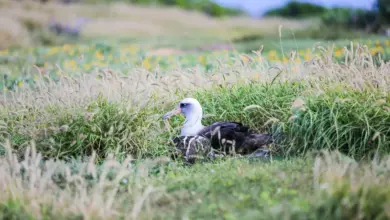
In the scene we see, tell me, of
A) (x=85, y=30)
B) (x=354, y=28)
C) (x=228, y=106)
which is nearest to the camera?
(x=228, y=106)

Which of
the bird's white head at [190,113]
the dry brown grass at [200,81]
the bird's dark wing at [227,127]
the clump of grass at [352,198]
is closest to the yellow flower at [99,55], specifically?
the dry brown grass at [200,81]

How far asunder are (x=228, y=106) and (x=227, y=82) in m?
0.35

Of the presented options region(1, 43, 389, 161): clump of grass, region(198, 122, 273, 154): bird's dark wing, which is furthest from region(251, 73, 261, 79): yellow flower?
region(198, 122, 273, 154): bird's dark wing

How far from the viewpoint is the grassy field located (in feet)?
15.8

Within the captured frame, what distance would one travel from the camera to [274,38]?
1977 centimetres

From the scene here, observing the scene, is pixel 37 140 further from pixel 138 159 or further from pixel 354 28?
pixel 354 28

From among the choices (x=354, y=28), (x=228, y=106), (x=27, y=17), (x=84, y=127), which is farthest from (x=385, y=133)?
(x=27, y=17)

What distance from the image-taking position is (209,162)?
695cm

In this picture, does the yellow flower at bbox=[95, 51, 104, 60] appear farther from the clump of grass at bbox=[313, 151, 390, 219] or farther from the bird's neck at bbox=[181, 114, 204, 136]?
the clump of grass at bbox=[313, 151, 390, 219]

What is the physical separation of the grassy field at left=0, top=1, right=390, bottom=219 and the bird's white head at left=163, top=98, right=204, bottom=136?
0.29 metres

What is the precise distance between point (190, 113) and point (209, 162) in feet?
2.38

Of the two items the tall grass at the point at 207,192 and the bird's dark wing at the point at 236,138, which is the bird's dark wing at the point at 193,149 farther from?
the tall grass at the point at 207,192

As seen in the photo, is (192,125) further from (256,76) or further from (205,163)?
(256,76)

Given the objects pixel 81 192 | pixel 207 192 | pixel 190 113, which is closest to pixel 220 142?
pixel 190 113
